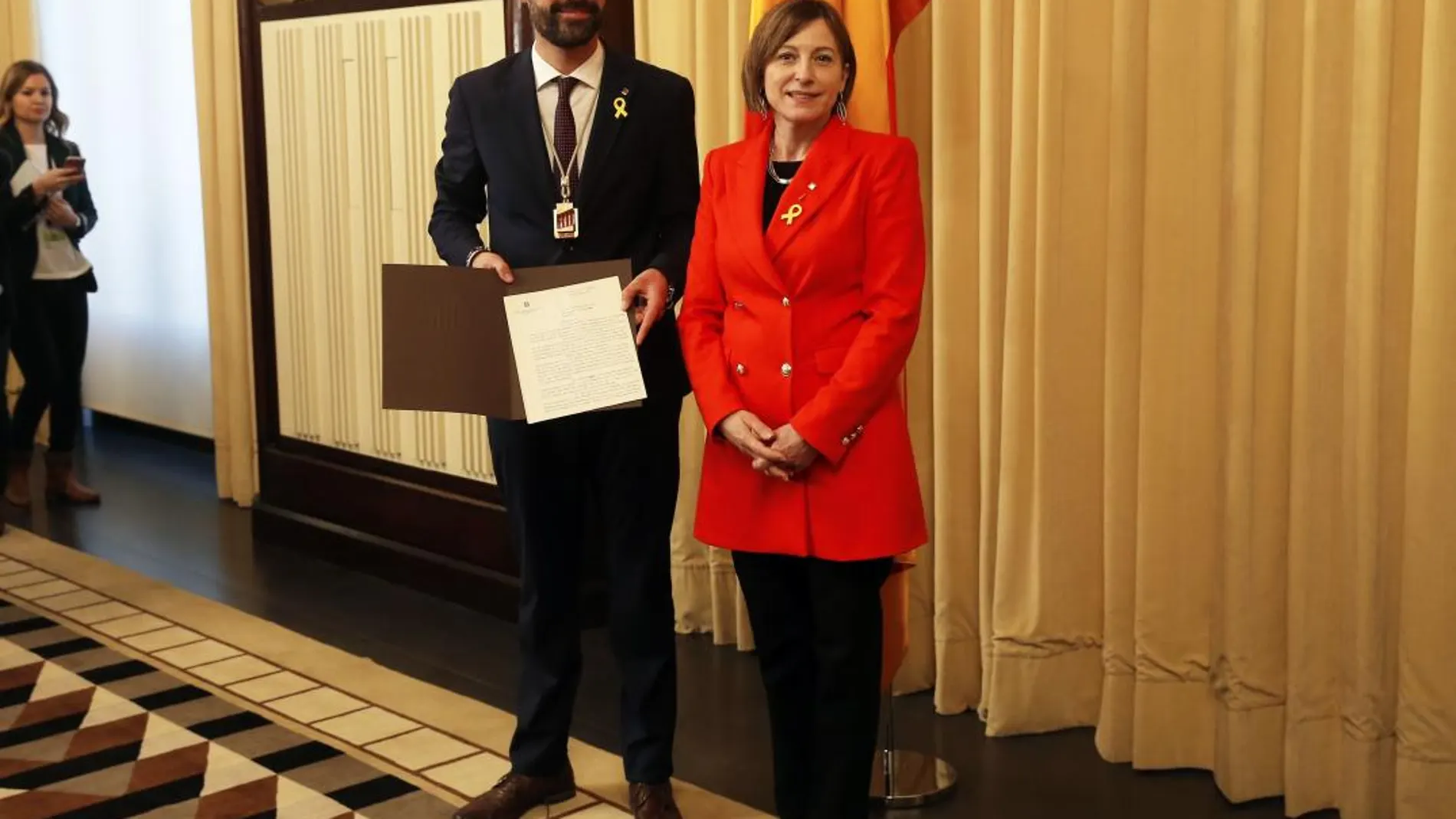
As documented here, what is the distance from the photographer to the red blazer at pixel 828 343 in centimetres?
257

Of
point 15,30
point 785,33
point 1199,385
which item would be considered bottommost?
point 1199,385

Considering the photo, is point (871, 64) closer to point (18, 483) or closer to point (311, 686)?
point (311, 686)

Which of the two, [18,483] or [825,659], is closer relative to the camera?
[825,659]

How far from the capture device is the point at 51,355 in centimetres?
589

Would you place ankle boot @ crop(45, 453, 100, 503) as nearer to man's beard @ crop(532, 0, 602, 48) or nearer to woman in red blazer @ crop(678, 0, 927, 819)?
man's beard @ crop(532, 0, 602, 48)

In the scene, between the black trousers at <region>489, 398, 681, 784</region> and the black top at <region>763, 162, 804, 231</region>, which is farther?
the black trousers at <region>489, 398, 681, 784</region>

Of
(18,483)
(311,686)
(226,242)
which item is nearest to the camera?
(311,686)

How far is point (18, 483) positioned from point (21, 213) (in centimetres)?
104

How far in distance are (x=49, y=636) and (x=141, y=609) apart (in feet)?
1.01

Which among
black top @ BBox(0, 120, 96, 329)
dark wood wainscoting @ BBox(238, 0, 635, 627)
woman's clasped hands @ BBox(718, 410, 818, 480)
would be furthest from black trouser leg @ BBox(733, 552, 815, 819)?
black top @ BBox(0, 120, 96, 329)

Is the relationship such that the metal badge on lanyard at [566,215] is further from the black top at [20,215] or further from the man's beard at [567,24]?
the black top at [20,215]

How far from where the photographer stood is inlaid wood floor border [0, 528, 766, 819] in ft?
10.8

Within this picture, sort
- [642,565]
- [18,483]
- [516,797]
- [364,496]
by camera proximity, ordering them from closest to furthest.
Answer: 1. [642,565]
2. [516,797]
3. [364,496]
4. [18,483]

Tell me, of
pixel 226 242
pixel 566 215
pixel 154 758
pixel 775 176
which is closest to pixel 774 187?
pixel 775 176
